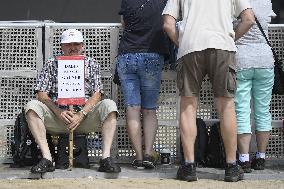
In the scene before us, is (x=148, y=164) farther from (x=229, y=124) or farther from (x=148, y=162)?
(x=229, y=124)

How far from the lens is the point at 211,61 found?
5.19m

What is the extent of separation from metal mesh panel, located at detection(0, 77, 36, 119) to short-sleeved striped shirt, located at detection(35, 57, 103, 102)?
411mm

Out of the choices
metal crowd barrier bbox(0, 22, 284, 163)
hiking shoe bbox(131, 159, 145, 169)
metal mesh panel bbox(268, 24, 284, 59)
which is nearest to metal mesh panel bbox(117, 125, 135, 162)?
metal crowd barrier bbox(0, 22, 284, 163)

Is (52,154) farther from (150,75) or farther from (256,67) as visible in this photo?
(256,67)

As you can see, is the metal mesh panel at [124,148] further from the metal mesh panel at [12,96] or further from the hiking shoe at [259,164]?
the hiking shoe at [259,164]

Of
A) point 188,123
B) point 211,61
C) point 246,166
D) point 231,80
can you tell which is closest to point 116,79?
point 188,123

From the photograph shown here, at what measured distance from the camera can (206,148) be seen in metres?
5.92

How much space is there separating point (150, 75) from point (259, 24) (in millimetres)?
1197

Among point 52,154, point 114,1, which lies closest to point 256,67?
point 52,154

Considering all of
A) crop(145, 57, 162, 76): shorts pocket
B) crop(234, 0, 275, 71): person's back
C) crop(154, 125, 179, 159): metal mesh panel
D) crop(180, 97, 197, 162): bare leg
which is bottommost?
crop(154, 125, 179, 159): metal mesh panel

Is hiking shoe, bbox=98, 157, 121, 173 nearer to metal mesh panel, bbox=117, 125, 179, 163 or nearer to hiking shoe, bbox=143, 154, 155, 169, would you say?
hiking shoe, bbox=143, 154, 155, 169

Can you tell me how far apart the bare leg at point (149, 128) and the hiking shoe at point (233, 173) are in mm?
927

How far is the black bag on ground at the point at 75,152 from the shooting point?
18.9ft

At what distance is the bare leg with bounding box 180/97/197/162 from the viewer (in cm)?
529
